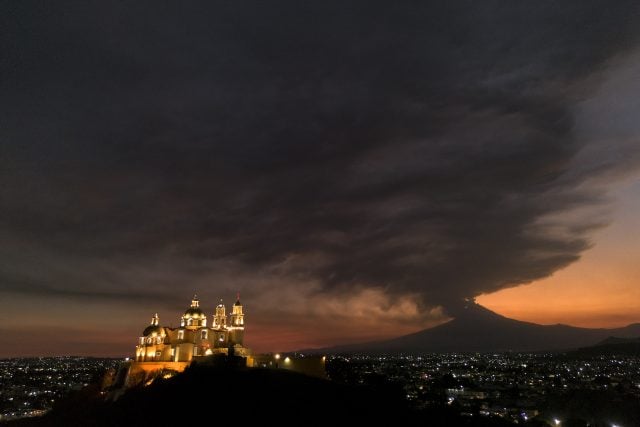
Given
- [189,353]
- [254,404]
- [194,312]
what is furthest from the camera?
[194,312]

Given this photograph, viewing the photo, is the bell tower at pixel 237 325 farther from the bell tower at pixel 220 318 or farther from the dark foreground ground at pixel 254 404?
the dark foreground ground at pixel 254 404

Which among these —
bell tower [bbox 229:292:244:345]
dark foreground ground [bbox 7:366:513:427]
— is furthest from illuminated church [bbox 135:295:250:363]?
dark foreground ground [bbox 7:366:513:427]

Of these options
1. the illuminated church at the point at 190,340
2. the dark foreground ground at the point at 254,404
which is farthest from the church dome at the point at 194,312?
the dark foreground ground at the point at 254,404

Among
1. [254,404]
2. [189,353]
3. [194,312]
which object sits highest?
[194,312]

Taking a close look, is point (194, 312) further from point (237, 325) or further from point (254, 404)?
point (254, 404)

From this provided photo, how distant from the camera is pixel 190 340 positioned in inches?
2394

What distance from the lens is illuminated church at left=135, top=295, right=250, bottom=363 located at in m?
59.7

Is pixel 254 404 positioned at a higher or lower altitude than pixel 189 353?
lower

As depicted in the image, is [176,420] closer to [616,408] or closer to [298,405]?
[298,405]

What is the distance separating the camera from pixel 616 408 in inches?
2692

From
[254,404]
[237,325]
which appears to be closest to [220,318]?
[237,325]

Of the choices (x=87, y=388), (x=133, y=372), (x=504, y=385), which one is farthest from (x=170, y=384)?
(x=504, y=385)

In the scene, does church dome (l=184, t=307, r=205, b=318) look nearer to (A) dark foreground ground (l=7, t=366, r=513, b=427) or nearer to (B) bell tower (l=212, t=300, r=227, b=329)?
(B) bell tower (l=212, t=300, r=227, b=329)

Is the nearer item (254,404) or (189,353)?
(254,404)
